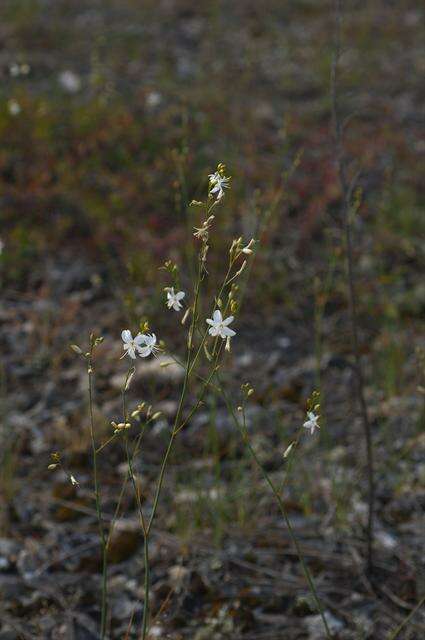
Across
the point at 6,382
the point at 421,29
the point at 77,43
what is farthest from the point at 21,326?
the point at 421,29

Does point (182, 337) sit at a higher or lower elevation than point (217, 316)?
lower

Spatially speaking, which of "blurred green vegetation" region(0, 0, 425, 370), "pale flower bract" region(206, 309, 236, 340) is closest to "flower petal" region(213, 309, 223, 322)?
"pale flower bract" region(206, 309, 236, 340)

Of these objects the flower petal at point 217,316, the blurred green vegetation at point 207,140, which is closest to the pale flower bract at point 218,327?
the flower petal at point 217,316

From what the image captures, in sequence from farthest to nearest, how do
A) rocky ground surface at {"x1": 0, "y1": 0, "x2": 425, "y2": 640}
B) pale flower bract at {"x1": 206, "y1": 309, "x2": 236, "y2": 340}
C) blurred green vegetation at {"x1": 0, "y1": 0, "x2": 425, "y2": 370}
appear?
1. blurred green vegetation at {"x1": 0, "y1": 0, "x2": 425, "y2": 370}
2. rocky ground surface at {"x1": 0, "y1": 0, "x2": 425, "y2": 640}
3. pale flower bract at {"x1": 206, "y1": 309, "x2": 236, "y2": 340}

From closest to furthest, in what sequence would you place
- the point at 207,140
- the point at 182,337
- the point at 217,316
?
the point at 217,316
the point at 182,337
the point at 207,140

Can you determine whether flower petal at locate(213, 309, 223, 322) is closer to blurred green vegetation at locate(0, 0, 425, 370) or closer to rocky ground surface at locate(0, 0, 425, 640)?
rocky ground surface at locate(0, 0, 425, 640)

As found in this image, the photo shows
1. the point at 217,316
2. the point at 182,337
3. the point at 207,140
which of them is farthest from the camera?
the point at 207,140

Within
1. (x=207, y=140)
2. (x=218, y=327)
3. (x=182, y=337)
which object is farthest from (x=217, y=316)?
(x=207, y=140)

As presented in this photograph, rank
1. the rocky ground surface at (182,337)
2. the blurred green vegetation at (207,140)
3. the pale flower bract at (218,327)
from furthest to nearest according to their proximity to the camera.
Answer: the blurred green vegetation at (207,140), the rocky ground surface at (182,337), the pale flower bract at (218,327)

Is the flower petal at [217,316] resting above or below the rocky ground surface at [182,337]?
above

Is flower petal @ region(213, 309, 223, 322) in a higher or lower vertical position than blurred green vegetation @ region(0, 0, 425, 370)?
higher

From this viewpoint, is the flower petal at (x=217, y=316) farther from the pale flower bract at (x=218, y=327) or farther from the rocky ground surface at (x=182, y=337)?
the rocky ground surface at (x=182, y=337)

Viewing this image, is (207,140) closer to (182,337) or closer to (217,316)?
(182,337)

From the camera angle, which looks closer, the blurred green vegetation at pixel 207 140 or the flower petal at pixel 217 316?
the flower petal at pixel 217 316
